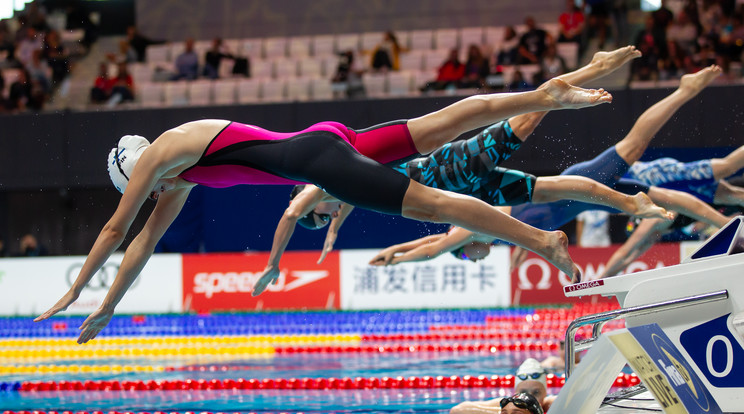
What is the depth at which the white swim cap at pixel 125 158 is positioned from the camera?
13.3 feet

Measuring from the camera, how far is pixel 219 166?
12.4ft

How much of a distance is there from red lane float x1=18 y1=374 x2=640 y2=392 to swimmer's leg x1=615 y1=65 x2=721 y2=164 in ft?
5.15

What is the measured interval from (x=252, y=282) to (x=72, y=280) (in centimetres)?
240

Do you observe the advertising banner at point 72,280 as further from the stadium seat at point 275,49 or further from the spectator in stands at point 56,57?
the stadium seat at point 275,49

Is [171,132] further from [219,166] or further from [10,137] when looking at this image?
[10,137]

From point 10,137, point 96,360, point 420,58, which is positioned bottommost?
point 96,360

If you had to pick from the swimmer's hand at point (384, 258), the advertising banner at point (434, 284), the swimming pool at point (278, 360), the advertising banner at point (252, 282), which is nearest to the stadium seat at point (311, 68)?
the advertising banner at point (252, 282)

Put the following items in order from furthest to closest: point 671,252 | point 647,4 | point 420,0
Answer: point 420,0 < point 647,4 < point 671,252

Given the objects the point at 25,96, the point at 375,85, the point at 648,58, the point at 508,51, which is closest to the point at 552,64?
the point at 508,51

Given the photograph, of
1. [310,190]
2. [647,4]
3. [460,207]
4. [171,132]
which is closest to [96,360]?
[310,190]

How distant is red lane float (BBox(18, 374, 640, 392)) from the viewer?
5.80 meters

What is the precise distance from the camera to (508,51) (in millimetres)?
12047

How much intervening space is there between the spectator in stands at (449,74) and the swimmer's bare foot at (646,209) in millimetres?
6610

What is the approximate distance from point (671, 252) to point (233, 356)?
243 inches
